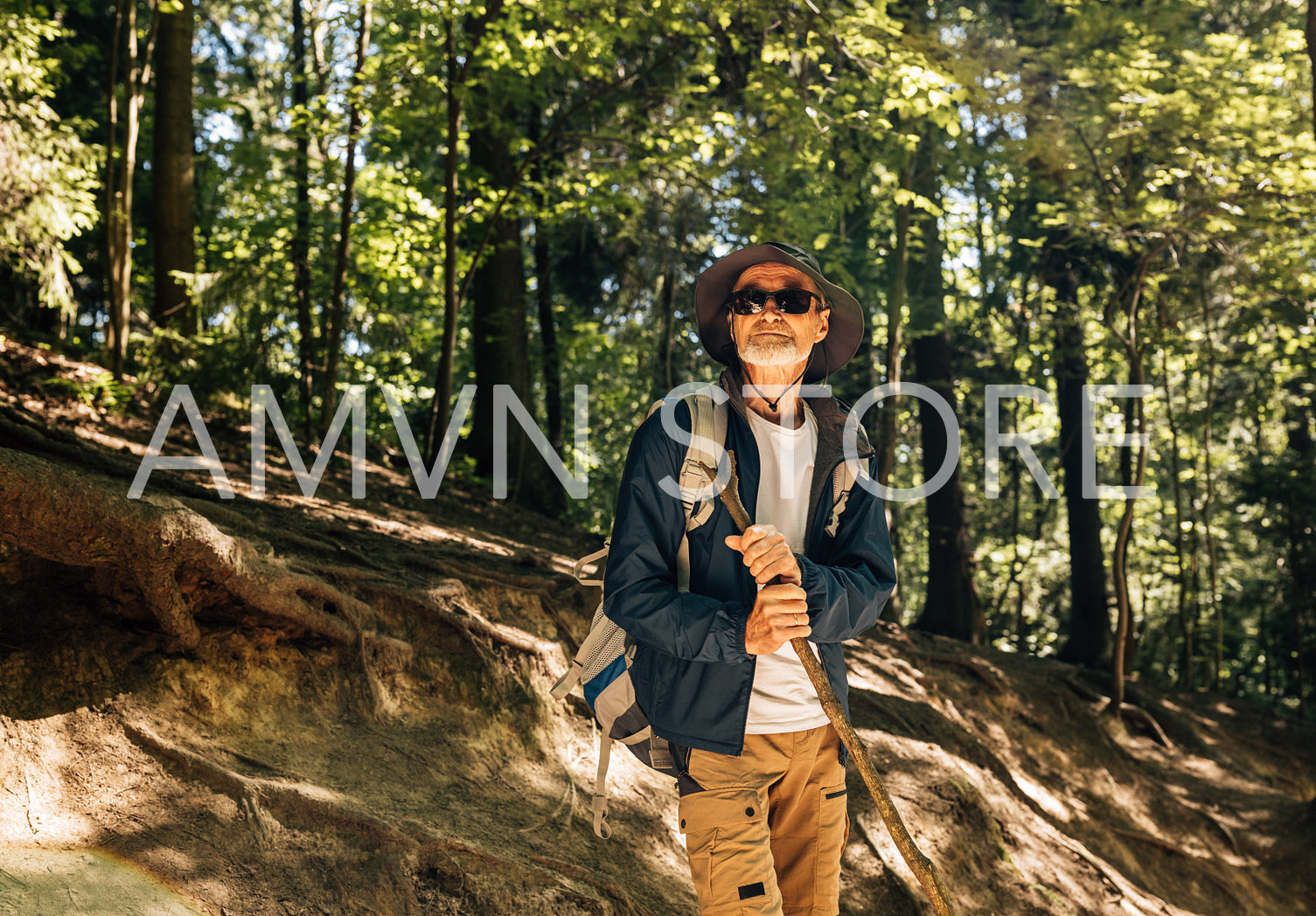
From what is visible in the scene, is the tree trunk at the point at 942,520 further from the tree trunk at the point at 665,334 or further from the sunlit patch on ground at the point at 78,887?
the sunlit patch on ground at the point at 78,887

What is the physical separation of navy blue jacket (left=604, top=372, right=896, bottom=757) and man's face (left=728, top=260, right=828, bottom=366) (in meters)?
0.20

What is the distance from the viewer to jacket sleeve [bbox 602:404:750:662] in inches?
97.7

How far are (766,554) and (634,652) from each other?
2.00 feet

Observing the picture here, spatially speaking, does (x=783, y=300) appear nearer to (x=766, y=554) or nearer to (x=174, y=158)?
(x=766, y=554)

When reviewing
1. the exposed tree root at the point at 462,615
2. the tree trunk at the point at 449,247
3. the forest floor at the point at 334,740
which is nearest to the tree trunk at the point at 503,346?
the tree trunk at the point at 449,247

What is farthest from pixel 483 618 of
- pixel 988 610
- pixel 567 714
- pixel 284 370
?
pixel 988 610

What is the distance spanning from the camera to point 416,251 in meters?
12.6

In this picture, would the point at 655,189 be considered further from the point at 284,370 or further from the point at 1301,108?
the point at 1301,108

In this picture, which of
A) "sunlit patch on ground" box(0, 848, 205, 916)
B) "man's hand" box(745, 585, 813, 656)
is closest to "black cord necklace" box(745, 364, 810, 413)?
"man's hand" box(745, 585, 813, 656)

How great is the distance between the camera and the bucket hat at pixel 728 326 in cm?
304

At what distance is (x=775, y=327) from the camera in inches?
115

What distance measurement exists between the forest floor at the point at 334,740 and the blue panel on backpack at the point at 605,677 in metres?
1.33

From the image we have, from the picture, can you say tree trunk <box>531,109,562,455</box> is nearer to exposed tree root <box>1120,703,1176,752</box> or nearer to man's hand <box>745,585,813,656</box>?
exposed tree root <box>1120,703,1176,752</box>

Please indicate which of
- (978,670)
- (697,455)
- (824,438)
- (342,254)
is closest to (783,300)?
(824,438)
